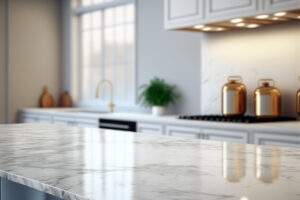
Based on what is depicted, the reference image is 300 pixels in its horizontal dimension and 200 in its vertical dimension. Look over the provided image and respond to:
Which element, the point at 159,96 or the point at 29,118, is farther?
the point at 29,118

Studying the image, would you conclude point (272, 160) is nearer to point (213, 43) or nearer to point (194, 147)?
point (194, 147)

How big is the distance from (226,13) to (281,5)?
1.76 ft

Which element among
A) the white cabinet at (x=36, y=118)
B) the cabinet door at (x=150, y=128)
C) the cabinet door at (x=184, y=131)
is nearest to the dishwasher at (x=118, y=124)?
the cabinet door at (x=150, y=128)

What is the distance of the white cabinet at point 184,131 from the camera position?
3.80m

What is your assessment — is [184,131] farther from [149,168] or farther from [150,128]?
[149,168]

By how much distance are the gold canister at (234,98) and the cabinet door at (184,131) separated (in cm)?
45

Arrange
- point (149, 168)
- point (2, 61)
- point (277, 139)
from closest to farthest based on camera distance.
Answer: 1. point (149, 168)
2. point (277, 139)
3. point (2, 61)

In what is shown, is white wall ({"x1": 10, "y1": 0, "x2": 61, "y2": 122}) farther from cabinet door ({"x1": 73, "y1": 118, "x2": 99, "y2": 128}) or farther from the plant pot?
the plant pot

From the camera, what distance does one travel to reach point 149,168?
1383mm

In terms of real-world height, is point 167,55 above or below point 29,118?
above

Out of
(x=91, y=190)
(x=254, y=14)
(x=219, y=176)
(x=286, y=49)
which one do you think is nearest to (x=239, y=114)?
(x=286, y=49)

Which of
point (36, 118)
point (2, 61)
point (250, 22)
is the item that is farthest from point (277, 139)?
Answer: point (2, 61)

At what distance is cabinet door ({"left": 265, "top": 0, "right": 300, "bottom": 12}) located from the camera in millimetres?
3221

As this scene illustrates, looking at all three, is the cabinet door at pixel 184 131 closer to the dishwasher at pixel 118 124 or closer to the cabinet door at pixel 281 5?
the dishwasher at pixel 118 124
